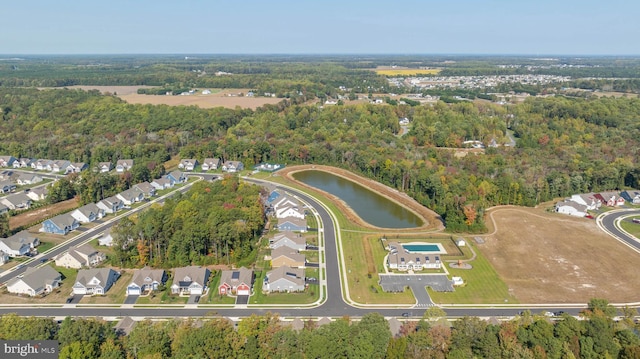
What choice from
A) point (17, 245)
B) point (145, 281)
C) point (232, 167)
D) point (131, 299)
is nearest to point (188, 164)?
point (232, 167)

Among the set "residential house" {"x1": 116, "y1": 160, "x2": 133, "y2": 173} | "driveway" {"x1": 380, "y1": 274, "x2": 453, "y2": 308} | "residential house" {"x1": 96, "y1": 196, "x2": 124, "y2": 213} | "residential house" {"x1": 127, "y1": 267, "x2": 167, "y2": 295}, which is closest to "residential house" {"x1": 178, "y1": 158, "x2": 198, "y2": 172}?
"residential house" {"x1": 116, "y1": 160, "x2": 133, "y2": 173}

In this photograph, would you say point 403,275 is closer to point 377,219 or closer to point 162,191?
point 377,219

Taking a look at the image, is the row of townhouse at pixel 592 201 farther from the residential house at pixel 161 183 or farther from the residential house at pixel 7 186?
the residential house at pixel 7 186

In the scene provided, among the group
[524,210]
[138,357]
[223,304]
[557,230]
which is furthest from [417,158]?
[138,357]

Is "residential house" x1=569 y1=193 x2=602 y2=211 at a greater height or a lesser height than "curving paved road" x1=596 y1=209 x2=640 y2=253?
greater

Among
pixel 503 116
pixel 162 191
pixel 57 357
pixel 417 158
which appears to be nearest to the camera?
pixel 57 357

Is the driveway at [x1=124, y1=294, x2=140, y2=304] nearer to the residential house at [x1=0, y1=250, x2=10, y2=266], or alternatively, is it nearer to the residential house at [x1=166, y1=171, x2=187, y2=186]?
the residential house at [x1=0, y1=250, x2=10, y2=266]
